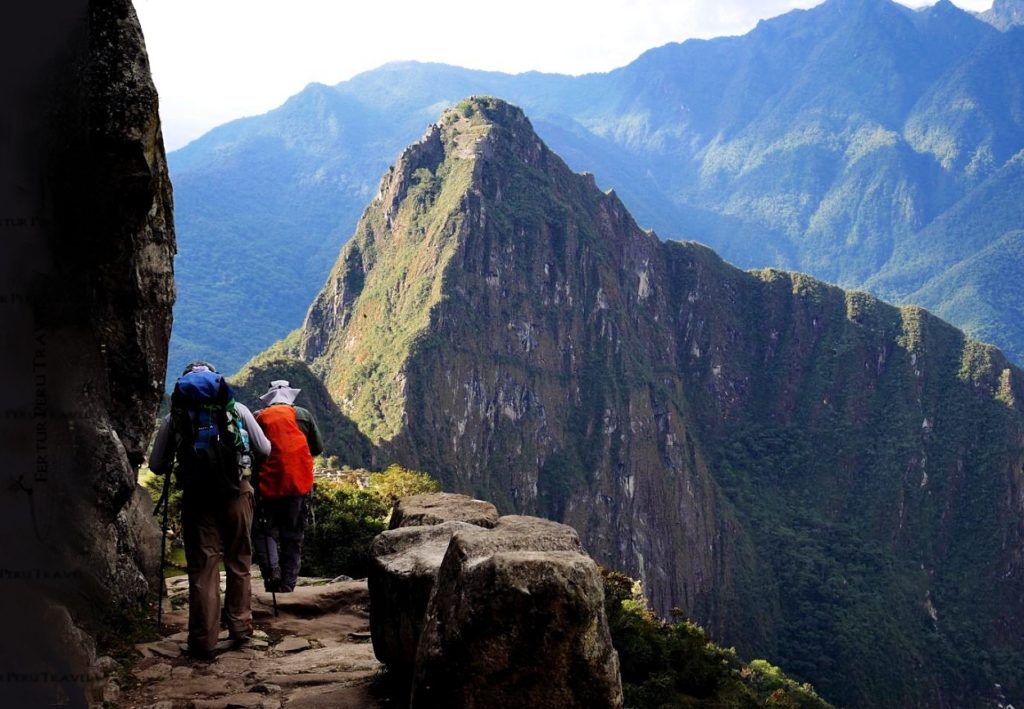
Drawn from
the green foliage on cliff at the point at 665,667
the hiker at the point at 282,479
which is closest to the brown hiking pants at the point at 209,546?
the hiker at the point at 282,479

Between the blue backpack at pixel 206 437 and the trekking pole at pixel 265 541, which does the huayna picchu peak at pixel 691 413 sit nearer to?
the trekking pole at pixel 265 541

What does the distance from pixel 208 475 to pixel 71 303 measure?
180cm

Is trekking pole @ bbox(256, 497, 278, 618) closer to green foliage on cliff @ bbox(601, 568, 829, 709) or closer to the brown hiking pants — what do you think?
the brown hiking pants

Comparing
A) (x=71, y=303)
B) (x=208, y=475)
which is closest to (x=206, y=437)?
(x=208, y=475)

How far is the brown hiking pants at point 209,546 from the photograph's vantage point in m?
7.36

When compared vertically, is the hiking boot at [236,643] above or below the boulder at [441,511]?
below

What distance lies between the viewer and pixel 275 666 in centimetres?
742

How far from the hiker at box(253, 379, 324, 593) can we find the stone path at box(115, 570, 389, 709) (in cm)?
47

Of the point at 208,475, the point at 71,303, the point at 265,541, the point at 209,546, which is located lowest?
the point at 265,541

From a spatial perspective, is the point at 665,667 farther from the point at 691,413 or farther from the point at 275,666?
the point at 691,413

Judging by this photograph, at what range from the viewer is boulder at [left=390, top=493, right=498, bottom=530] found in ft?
26.5

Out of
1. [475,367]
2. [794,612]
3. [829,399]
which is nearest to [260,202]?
[475,367]

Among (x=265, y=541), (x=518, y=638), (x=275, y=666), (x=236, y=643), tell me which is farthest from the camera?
(x=265, y=541)

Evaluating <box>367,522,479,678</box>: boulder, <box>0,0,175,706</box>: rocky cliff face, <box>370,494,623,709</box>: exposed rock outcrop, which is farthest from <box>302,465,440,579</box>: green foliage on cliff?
<box>370,494,623,709</box>: exposed rock outcrop
